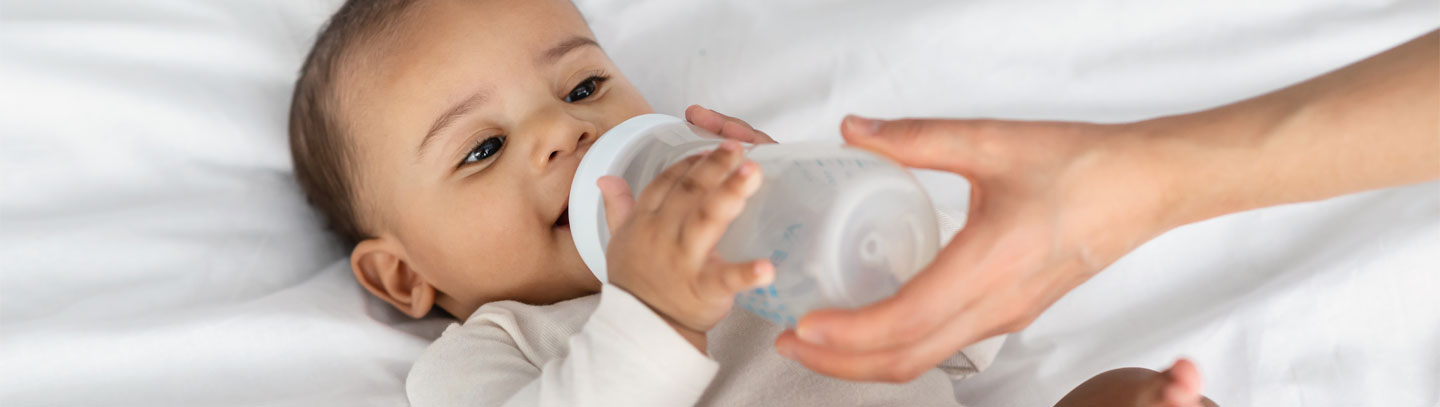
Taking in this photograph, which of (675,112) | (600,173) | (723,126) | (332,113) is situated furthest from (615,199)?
(675,112)

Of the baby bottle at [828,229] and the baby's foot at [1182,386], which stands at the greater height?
the baby bottle at [828,229]

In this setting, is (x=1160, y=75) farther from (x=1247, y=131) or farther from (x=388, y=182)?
(x=388, y=182)

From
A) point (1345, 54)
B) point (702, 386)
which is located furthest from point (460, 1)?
point (1345, 54)

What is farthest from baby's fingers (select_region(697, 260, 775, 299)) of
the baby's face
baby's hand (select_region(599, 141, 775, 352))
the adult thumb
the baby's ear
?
the baby's ear

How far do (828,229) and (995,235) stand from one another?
0.14 m

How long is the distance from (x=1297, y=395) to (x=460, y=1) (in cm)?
116

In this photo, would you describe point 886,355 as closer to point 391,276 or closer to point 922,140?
point 922,140

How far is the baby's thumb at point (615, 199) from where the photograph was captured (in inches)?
41.4

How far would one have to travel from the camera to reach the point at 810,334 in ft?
2.78

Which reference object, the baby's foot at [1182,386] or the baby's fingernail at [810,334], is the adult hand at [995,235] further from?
the baby's foot at [1182,386]

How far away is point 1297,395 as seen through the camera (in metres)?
1.32

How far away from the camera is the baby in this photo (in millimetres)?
1251

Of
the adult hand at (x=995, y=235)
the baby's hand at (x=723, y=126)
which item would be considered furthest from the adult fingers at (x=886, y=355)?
the baby's hand at (x=723, y=126)

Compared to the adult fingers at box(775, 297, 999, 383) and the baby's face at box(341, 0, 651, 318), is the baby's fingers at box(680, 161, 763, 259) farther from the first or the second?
the baby's face at box(341, 0, 651, 318)
